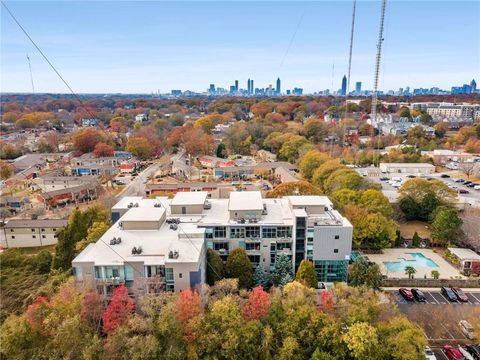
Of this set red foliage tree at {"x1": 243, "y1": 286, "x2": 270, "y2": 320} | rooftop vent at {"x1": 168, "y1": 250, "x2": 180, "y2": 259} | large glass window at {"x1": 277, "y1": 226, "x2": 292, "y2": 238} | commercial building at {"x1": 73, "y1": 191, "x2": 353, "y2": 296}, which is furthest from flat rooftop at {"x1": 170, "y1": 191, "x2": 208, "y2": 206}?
red foliage tree at {"x1": 243, "y1": 286, "x2": 270, "y2": 320}

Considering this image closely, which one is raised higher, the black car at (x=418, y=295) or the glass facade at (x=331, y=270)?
the glass facade at (x=331, y=270)

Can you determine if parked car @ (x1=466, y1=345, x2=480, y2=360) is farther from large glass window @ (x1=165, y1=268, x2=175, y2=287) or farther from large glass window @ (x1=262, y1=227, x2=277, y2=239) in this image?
large glass window @ (x1=165, y1=268, x2=175, y2=287)

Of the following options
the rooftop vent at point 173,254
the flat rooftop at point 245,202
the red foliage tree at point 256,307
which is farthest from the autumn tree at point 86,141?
the red foliage tree at point 256,307

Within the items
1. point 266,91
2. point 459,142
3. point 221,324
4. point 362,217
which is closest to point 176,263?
point 221,324

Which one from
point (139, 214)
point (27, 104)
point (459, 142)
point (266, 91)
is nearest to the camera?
point (139, 214)

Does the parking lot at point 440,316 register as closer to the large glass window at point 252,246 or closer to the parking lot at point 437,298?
the parking lot at point 437,298

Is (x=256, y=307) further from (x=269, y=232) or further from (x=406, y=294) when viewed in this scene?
(x=406, y=294)

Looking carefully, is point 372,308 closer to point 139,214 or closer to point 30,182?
point 139,214
